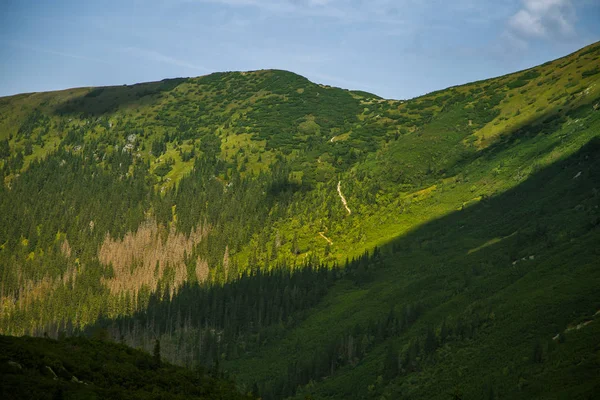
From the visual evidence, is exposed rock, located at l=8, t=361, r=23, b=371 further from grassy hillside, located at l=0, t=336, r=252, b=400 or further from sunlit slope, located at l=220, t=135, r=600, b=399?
sunlit slope, located at l=220, t=135, r=600, b=399

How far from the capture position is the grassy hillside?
5269cm

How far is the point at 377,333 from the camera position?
440ft

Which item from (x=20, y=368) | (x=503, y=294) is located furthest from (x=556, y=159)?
(x=20, y=368)

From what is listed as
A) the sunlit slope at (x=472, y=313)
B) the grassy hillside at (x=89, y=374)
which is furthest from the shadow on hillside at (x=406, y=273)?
the grassy hillside at (x=89, y=374)

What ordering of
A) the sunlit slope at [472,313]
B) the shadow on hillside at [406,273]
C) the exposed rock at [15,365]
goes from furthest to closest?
the shadow on hillside at [406,273], the sunlit slope at [472,313], the exposed rock at [15,365]

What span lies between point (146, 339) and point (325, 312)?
168 ft

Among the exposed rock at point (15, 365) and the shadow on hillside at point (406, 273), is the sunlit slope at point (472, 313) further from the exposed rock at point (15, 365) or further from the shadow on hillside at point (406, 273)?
the exposed rock at point (15, 365)

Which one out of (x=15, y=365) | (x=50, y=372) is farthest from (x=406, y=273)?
(x=15, y=365)

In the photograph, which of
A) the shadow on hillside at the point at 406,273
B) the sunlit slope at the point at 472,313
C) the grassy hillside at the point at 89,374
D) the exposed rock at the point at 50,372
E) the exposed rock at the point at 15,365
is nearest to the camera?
the grassy hillside at the point at 89,374

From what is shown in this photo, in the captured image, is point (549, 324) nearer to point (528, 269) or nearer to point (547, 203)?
point (528, 269)

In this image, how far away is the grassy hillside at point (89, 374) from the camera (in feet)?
173

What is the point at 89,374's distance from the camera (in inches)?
2462

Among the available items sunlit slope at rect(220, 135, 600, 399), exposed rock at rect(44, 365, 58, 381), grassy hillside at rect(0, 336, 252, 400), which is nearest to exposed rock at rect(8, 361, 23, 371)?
grassy hillside at rect(0, 336, 252, 400)

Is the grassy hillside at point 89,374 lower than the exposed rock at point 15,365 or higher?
lower
